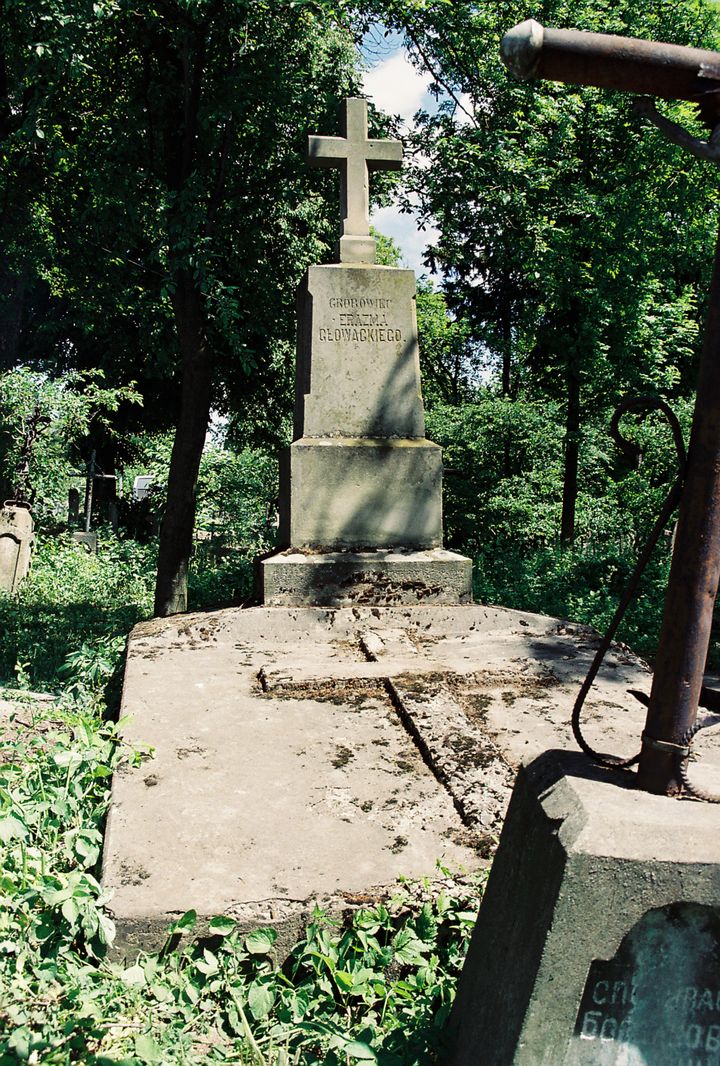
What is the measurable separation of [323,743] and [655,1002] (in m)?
1.95

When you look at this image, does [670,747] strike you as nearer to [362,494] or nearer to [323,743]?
[323,743]

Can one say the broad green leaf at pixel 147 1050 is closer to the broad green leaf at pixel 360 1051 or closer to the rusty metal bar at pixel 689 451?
the broad green leaf at pixel 360 1051

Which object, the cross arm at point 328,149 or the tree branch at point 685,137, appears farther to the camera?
the cross arm at point 328,149

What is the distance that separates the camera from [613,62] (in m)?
1.60

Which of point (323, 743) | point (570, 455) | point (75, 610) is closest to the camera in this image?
point (323, 743)

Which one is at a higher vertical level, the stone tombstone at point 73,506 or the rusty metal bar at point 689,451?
the rusty metal bar at point 689,451

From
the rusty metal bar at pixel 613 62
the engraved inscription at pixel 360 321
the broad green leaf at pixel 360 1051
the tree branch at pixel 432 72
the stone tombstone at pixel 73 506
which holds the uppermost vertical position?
the tree branch at pixel 432 72

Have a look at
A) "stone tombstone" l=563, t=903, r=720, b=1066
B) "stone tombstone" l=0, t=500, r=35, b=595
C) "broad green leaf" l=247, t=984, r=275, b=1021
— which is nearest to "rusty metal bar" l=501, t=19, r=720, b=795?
"stone tombstone" l=563, t=903, r=720, b=1066

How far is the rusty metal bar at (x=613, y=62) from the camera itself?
1565mm

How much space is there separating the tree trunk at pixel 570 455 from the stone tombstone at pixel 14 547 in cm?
769

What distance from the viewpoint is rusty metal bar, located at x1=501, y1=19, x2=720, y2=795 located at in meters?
1.58

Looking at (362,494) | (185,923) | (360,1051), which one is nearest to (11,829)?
(185,923)

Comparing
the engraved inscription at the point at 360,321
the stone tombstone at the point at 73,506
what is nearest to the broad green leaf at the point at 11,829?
the engraved inscription at the point at 360,321

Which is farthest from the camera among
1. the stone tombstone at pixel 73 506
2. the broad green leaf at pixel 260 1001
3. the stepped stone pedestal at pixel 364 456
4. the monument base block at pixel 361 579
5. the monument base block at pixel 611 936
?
the stone tombstone at pixel 73 506
